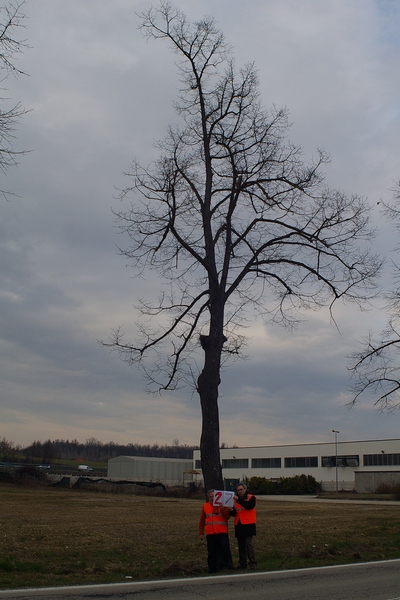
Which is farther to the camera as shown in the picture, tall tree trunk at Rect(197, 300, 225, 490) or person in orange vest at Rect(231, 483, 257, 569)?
tall tree trunk at Rect(197, 300, 225, 490)

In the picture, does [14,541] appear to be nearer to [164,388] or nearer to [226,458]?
[164,388]

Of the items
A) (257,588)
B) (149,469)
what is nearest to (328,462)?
(149,469)

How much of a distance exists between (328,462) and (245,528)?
234ft

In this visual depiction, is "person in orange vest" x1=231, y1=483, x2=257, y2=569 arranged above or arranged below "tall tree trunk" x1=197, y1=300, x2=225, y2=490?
below

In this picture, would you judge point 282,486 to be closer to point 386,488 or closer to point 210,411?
point 386,488

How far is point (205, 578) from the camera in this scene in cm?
955

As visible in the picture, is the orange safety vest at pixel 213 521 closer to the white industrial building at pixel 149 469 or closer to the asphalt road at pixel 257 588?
the asphalt road at pixel 257 588

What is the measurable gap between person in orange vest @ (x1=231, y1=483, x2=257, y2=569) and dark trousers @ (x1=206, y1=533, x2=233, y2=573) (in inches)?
11.1

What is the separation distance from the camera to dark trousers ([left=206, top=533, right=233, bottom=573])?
10.4 meters

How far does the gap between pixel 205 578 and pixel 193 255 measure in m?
7.53

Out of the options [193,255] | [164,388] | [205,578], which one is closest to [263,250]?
[193,255]

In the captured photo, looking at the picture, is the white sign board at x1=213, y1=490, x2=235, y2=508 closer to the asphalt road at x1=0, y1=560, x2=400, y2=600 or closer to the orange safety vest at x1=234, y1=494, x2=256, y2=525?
the orange safety vest at x1=234, y1=494, x2=256, y2=525

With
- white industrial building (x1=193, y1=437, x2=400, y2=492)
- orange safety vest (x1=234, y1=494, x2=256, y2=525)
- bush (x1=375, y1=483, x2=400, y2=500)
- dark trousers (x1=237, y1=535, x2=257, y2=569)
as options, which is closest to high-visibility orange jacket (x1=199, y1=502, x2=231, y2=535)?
orange safety vest (x1=234, y1=494, x2=256, y2=525)

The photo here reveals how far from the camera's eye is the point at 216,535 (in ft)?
34.2
